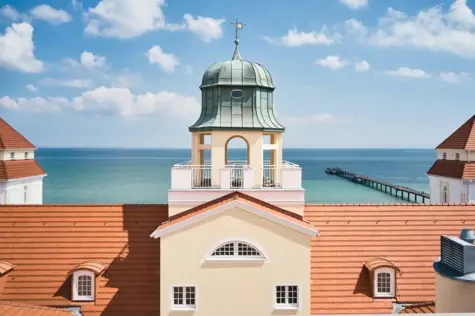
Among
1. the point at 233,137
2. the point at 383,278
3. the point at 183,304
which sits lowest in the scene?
the point at 183,304

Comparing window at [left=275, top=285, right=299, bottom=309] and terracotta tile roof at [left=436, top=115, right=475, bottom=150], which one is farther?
terracotta tile roof at [left=436, top=115, right=475, bottom=150]

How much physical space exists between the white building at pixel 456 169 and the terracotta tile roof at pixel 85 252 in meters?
23.5

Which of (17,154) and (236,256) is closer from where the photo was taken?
(236,256)

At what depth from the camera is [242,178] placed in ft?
50.9

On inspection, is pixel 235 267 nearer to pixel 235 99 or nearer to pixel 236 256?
pixel 236 256

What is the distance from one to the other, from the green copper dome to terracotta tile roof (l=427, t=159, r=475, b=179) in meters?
19.7

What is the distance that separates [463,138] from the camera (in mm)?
30250

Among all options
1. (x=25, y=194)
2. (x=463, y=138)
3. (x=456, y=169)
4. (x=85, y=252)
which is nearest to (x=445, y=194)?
(x=456, y=169)

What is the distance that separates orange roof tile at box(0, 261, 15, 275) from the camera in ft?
48.5

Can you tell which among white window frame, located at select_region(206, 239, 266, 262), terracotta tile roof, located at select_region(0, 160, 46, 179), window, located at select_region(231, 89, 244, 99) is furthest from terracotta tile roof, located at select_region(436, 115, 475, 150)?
terracotta tile roof, located at select_region(0, 160, 46, 179)

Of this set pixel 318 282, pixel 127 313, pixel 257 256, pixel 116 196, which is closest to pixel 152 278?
pixel 127 313

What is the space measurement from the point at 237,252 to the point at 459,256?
285 inches

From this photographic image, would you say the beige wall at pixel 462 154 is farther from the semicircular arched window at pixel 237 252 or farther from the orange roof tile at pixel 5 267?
the orange roof tile at pixel 5 267

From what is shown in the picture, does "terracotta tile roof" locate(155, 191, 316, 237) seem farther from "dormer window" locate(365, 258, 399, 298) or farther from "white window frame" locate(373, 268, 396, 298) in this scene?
"white window frame" locate(373, 268, 396, 298)
